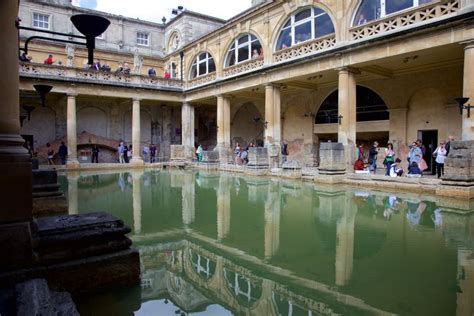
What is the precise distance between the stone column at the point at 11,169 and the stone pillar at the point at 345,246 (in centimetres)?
299

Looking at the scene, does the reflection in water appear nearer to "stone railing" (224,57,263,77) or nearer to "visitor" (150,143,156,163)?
"stone railing" (224,57,263,77)

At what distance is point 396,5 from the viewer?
42.3 ft

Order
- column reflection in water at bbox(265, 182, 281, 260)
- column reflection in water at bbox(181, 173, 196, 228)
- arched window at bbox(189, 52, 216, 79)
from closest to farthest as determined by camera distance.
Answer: column reflection in water at bbox(265, 182, 281, 260) < column reflection in water at bbox(181, 173, 196, 228) < arched window at bbox(189, 52, 216, 79)

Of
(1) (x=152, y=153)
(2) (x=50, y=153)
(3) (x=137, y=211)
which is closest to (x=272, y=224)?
(3) (x=137, y=211)

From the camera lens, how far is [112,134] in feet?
87.7

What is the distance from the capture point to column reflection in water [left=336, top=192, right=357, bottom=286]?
12.5 feet

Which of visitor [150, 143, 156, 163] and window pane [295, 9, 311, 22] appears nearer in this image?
window pane [295, 9, 311, 22]

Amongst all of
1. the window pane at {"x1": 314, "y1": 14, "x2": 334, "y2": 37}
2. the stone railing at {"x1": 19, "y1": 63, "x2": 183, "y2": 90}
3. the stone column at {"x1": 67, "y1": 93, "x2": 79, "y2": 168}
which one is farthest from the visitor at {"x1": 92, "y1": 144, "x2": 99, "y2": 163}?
the window pane at {"x1": 314, "y1": 14, "x2": 334, "y2": 37}

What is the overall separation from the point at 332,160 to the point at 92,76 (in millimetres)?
15959

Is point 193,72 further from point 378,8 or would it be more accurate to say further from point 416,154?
point 416,154

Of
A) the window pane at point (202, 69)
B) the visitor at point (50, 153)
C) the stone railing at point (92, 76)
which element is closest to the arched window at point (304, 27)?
the window pane at point (202, 69)

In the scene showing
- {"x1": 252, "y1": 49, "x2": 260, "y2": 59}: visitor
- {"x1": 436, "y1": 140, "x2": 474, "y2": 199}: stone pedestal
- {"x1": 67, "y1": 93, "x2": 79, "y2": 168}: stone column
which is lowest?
{"x1": 436, "y1": 140, "x2": 474, "y2": 199}: stone pedestal

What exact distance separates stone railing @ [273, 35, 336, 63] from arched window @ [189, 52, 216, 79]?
6.78 meters

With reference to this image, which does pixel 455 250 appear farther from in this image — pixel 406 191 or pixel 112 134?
pixel 112 134
